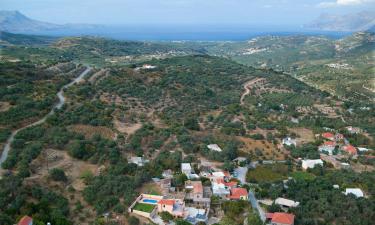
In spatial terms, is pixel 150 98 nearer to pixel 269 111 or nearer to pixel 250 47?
pixel 269 111

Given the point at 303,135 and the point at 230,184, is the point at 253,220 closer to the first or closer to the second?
the point at 230,184

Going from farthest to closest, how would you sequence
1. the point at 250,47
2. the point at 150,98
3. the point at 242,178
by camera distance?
the point at 250,47 → the point at 150,98 → the point at 242,178

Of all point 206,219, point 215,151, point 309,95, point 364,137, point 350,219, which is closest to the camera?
point 206,219

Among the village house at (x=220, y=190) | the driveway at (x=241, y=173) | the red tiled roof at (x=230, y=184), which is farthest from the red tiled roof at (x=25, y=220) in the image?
the driveway at (x=241, y=173)

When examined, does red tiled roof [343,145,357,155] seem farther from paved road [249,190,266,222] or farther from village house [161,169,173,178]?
village house [161,169,173,178]

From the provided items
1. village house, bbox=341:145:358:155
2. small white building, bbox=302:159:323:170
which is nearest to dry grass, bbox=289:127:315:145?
village house, bbox=341:145:358:155

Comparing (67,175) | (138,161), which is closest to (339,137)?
(138,161)

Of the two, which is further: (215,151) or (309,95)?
(309,95)

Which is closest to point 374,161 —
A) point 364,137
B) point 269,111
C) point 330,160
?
point 330,160

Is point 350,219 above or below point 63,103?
below
